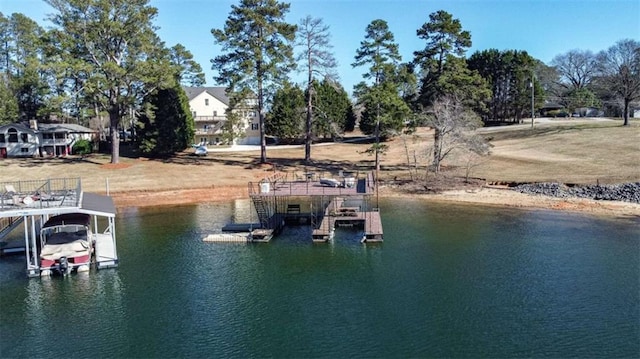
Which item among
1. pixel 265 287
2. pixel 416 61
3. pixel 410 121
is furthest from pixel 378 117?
pixel 265 287

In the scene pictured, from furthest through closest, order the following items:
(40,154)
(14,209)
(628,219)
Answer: (40,154), (628,219), (14,209)

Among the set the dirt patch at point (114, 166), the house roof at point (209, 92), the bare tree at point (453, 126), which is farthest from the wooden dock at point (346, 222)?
the house roof at point (209, 92)

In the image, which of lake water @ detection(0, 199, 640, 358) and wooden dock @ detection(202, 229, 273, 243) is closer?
lake water @ detection(0, 199, 640, 358)

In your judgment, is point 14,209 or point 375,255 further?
point 375,255

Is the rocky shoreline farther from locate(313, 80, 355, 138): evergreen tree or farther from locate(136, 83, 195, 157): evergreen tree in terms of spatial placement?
locate(313, 80, 355, 138): evergreen tree

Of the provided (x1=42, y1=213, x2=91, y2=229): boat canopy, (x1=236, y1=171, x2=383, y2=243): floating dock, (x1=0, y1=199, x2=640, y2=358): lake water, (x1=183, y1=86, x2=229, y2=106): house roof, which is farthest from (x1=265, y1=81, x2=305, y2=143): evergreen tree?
(x1=42, y1=213, x2=91, y2=229): boat canopy

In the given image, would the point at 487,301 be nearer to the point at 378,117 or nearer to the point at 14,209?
the point at 14,209

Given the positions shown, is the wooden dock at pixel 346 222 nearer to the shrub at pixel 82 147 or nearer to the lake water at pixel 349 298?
the lake water at pixel 349 298
